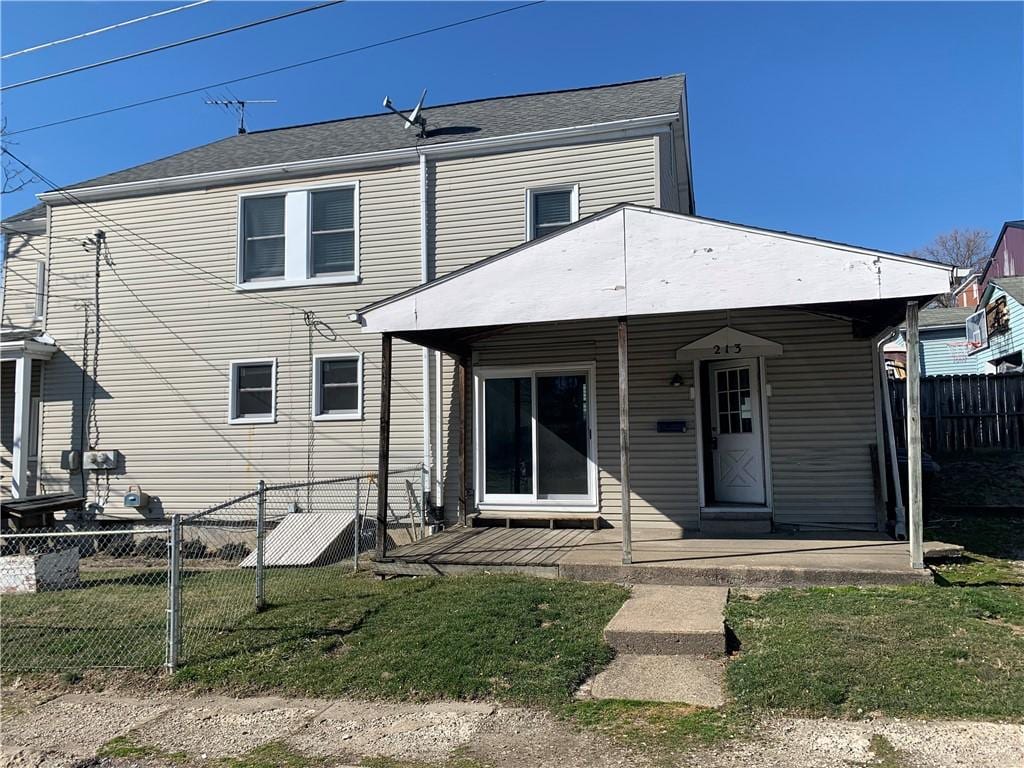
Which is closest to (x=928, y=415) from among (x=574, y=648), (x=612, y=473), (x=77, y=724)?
(x=612, y=473)

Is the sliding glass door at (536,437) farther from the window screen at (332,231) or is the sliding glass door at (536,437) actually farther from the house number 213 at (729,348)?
the window screen at (332,231)

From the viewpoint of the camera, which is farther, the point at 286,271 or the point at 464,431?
the point at 286,271

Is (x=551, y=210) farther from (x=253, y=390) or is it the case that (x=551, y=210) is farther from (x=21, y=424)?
(x=21, y=424)

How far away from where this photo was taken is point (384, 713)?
181 inches

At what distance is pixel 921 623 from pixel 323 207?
1026 centimetres

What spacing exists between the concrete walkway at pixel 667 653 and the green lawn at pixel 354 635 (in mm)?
170

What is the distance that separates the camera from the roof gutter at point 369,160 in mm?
10500

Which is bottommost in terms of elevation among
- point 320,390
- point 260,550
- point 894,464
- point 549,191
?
point 260,550

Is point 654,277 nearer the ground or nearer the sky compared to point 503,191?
nearer the ground

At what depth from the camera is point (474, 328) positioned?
28.6ft

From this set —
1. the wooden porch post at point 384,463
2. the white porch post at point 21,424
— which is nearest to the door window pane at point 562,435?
the wooden porch post at point 384,463

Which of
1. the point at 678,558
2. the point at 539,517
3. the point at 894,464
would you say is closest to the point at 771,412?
the point at 894,464

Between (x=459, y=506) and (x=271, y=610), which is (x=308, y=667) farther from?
(x=459, y=506)

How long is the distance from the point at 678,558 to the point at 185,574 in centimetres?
611
